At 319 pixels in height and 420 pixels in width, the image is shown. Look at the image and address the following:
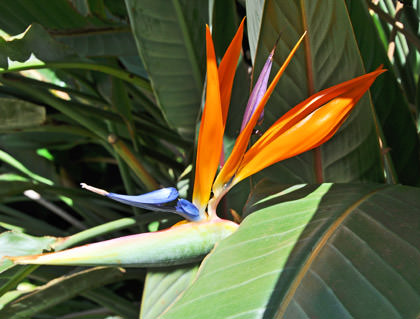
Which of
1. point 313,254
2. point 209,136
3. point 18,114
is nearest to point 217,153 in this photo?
point 209,136

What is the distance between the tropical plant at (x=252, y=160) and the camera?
38 cm

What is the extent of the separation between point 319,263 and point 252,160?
0.12 metres

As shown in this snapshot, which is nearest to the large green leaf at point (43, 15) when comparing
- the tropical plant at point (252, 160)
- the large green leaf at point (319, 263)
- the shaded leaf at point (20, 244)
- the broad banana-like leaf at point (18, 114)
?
the tropical plant at point (252, 160)

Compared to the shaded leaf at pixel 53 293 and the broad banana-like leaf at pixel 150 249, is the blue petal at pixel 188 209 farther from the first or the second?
the shaded leaf at pixel 53 293

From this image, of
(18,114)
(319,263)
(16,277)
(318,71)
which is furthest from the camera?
(18,114)

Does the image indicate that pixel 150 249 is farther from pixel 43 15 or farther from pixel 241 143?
pixel 43 15

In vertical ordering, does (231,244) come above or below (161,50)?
below

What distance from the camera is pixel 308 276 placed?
0.37m

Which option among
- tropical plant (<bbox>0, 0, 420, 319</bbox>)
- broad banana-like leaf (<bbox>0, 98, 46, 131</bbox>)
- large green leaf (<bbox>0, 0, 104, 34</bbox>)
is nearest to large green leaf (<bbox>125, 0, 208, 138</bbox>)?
tropical plant (<bbox>0, 0, 420, 319</bbox>)

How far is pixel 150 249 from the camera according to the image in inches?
16.3

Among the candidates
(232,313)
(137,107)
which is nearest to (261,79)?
(232,313)

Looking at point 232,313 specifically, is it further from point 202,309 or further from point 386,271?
point 386,271

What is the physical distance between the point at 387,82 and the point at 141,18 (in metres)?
0.38

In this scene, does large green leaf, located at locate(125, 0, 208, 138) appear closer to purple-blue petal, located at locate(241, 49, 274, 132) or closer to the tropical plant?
the tropical plant
